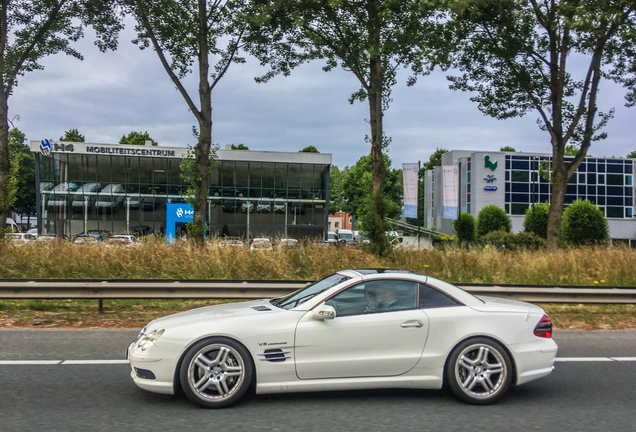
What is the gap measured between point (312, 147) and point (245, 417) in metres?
83.4

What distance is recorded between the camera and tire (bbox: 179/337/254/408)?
471cm

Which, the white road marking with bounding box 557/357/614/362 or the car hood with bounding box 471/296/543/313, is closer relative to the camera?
the car hood with bounding box 471/296/543/313

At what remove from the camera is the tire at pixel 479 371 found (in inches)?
196

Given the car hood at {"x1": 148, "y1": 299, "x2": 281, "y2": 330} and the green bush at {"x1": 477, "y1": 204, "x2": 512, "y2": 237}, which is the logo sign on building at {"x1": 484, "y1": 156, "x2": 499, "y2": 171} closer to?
the green bush at {"x1": 477, "y1": 204, "x2": 512, "y2": 237}

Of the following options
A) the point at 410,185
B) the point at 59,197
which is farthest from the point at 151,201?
the point at 410,185

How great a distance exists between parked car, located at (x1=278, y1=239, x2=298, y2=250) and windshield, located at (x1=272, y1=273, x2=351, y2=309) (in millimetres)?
8542

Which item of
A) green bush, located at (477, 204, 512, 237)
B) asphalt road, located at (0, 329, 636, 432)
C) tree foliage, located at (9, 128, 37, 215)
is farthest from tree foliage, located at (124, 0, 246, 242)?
tree foliage, located at (9, 128, 37, 215)

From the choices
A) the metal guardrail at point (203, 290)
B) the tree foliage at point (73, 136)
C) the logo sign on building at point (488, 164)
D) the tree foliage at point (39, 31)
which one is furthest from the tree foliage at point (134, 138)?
the metal guardrail at point (203, 290)

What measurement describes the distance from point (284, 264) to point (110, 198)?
32675 mm

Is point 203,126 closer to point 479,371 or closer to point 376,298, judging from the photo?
point 376,298

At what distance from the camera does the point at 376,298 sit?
17.1 ft

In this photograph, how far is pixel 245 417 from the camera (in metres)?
4.51

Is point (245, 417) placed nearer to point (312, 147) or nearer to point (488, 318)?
point (488, 318)

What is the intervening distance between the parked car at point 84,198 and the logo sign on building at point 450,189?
2788 cm
